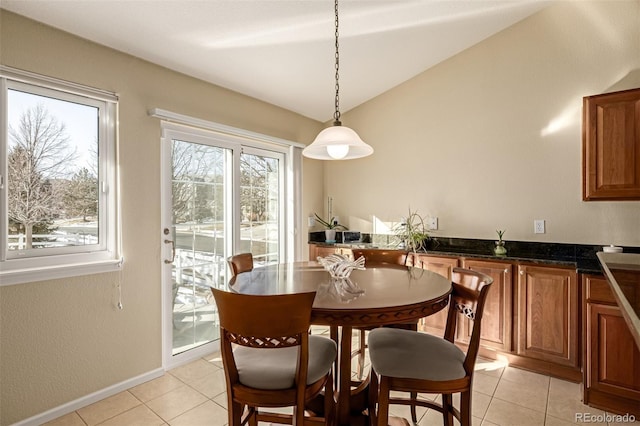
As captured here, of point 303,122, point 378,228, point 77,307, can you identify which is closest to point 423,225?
point 378,228

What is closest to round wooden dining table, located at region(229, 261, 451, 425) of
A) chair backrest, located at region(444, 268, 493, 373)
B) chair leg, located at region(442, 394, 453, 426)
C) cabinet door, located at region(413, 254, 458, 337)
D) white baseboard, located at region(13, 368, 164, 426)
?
chair backrest, located at region(444, 268, 493, 373)

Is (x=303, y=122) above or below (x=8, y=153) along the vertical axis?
above

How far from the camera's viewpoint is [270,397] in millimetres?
1300

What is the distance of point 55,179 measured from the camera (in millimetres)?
2141

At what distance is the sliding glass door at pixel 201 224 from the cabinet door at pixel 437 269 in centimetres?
170

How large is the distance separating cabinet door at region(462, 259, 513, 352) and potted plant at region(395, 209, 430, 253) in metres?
0.59

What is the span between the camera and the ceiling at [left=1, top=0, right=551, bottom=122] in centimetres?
206

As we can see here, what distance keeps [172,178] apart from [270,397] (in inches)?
81.2

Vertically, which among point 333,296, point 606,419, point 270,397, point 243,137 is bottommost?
point 606,419

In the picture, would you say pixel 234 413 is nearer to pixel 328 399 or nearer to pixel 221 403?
pixel 328 399

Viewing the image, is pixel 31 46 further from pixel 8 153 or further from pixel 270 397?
pixel 270 397

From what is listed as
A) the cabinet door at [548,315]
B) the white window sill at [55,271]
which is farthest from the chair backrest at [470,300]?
the white window sill at [55,271]

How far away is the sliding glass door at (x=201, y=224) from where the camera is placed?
2.75 metres

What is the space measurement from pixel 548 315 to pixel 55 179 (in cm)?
363
